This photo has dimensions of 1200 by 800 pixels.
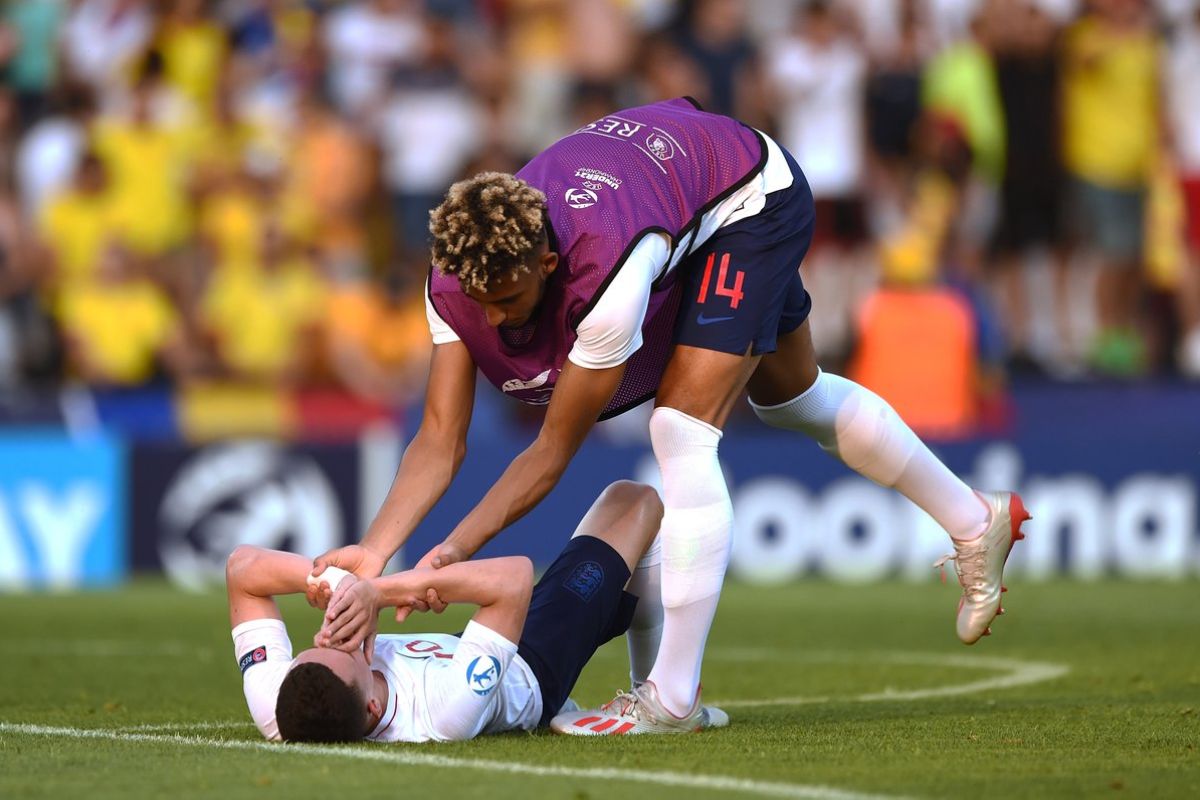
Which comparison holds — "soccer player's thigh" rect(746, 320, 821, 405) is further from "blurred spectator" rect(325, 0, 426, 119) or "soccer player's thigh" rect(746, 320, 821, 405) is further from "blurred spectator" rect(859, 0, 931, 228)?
"blurred spectator" rect(325, 0, 426, 119)

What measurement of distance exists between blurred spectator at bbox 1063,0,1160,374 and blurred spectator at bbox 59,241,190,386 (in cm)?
631

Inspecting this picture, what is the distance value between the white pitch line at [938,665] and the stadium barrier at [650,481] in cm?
375

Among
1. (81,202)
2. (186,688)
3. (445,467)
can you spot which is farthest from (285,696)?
(81,202)

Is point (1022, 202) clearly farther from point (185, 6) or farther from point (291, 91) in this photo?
point (185, 6)

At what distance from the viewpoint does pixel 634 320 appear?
17.4 ft

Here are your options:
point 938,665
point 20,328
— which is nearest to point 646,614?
point 938,665

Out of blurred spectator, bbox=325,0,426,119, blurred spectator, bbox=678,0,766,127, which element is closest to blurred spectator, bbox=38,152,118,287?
blurred spectator, bbox=325,0,426,119

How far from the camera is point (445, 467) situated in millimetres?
5680

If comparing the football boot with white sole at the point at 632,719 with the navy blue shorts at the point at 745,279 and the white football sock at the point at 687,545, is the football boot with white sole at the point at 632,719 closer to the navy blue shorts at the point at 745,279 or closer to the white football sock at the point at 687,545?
the white football sock at the point at 687,545

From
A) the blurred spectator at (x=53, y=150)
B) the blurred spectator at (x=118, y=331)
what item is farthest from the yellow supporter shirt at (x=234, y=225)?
the blurred spectator at (x=53, y=150)

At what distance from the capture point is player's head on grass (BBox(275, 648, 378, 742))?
5043 mm

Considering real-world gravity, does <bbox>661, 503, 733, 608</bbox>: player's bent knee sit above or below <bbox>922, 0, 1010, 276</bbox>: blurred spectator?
below

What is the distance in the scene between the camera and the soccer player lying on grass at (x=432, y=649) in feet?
16.7

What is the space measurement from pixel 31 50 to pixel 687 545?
34.1ft
